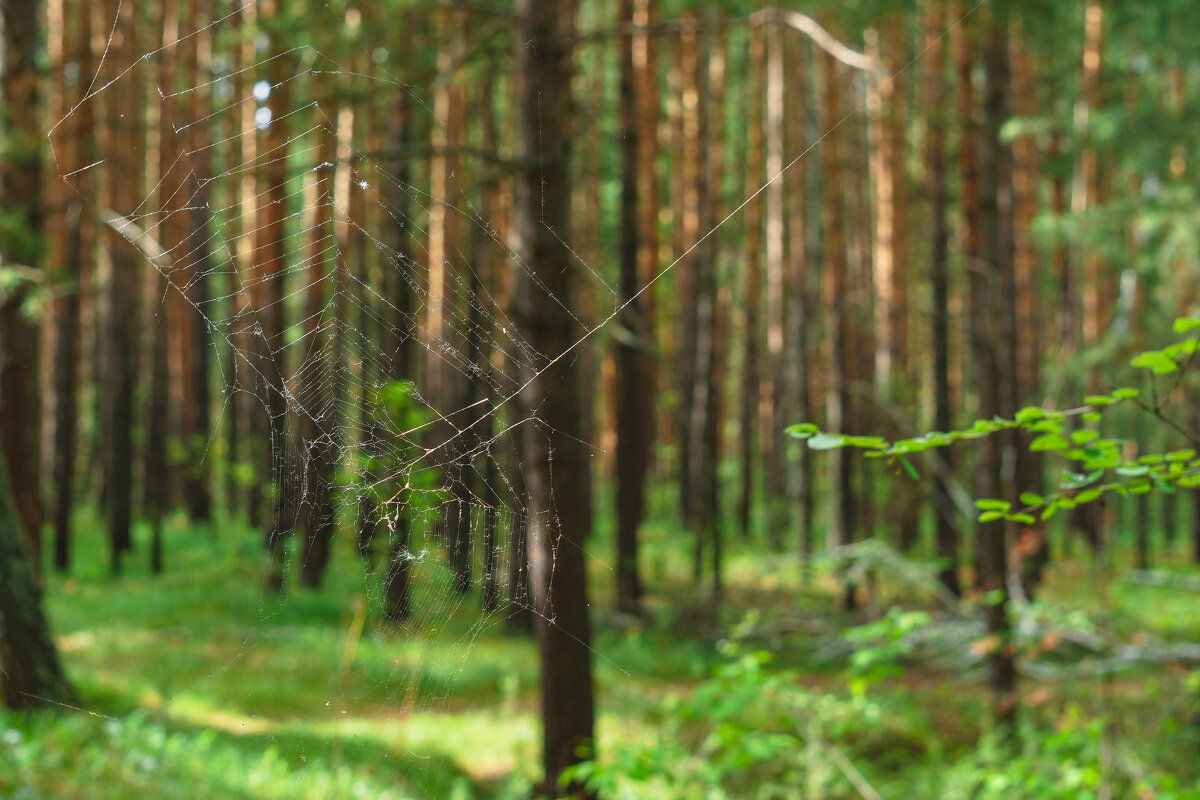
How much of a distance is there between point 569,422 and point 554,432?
16.3 inches

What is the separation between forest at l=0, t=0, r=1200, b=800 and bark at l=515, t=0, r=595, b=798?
25mm

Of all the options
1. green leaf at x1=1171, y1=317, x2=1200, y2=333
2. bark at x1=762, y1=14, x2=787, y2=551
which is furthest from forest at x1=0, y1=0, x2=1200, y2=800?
bark at x1=762, y1=14, x2=787, y2=551

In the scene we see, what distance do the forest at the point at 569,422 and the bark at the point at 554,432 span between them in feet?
0.08

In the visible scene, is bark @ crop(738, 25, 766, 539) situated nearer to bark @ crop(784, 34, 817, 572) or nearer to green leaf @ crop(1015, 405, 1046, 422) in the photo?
bark @ crop(784, 34, 817, 572)

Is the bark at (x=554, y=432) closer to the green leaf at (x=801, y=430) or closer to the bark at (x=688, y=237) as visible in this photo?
the green leaf at (x=801, y=430)

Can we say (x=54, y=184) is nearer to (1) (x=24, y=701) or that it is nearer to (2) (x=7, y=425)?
(2) (x=7, y=425)

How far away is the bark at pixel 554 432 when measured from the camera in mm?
3221

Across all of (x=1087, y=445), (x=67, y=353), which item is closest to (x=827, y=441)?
(x=1087, y=445)

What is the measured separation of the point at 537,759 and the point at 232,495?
55.1 ft

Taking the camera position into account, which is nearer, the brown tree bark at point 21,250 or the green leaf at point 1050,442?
the green leaf at point 1050,442

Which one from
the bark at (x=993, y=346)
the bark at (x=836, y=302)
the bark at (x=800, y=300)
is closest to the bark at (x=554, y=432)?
the bark at (x=993, y=346)

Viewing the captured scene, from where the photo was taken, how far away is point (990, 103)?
7277 mm

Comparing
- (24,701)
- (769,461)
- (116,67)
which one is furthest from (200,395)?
(24,701)

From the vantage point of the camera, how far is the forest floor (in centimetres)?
330
